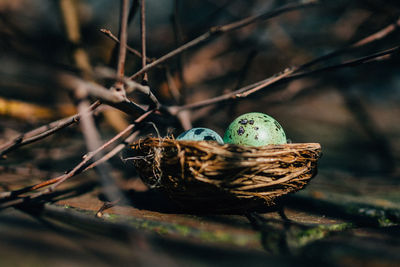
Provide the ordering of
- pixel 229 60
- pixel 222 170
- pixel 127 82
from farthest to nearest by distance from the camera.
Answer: pixel 229 60
pixel 222 170
pixel 127 82

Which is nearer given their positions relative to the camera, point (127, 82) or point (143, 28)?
point (127, 82)

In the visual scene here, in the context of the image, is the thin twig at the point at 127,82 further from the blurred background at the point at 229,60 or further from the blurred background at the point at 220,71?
the blurred background at the point at 229,60

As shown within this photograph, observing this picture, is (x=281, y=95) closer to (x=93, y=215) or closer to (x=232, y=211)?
(x=232, y=211)

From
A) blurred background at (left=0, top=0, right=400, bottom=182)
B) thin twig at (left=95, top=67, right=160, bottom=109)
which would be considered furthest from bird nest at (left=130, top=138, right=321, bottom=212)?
blurred background at (left=0, top=0, right=400, bottom=182)

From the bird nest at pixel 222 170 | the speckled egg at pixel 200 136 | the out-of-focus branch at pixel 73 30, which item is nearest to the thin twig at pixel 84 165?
the bird nest at pixel 222 170

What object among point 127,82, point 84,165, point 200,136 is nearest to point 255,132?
point 200,136

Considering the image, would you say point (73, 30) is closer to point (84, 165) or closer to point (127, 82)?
point (84, 165)
